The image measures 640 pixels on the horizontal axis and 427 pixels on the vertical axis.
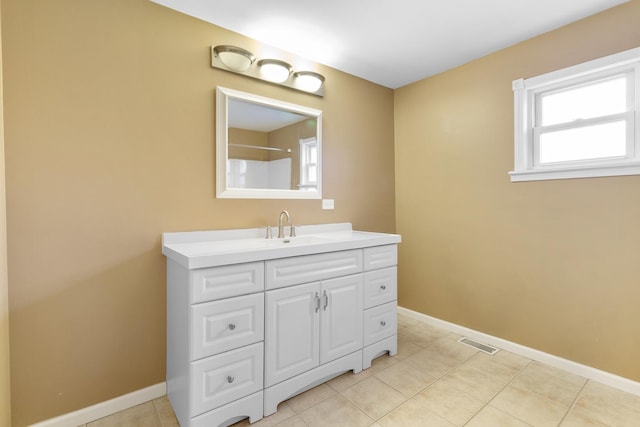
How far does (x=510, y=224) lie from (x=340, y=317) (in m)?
1.59

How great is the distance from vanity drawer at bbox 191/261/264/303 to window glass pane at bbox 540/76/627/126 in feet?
7.94

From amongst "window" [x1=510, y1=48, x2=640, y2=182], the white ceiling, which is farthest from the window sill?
the white ceiling

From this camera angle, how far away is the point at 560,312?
7.21 ft

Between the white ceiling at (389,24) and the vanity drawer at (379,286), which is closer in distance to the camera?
the white ceiling at (389,24)

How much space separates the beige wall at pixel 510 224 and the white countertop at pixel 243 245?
2.85 ft

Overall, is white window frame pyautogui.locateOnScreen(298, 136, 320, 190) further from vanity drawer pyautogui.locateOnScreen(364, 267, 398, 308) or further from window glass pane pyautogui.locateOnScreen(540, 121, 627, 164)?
window glass pane pyautogui.locateOnScreen(540, 121, 627, 164)

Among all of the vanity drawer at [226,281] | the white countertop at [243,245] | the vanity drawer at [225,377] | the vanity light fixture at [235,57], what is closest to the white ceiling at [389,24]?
the vanity light fixture at [235,57]

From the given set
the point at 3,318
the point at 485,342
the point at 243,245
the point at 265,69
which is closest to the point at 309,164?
the point at 265,69

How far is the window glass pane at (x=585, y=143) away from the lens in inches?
78.7

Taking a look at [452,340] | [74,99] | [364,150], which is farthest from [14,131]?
[452,340]

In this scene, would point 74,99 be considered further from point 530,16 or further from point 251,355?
point 530,16

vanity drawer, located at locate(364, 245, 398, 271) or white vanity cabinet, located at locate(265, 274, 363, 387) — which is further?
vanity drawer, located at locate(364, 245, 398, 271)

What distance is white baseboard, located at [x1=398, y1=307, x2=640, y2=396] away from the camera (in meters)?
1.93

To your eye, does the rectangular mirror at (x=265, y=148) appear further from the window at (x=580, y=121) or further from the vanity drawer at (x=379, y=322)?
the window at (x=580, y=121)
